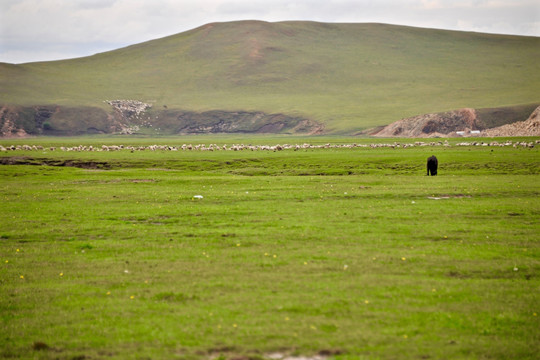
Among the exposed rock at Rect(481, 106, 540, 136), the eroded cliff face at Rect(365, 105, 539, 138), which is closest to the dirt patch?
the exposed rock at Rect(481, 106, 540, 136)

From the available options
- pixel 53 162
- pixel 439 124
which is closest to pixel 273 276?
pixel 53 162

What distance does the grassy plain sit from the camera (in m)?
11.3

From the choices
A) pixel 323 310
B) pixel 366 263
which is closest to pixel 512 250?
pixel 366 263

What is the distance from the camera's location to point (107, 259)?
1777 centimetres

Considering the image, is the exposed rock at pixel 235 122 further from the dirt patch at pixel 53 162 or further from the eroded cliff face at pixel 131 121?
the dirt patch at pixel 53 162

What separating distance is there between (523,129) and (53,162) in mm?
75436

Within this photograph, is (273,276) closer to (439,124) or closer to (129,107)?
(439,124)

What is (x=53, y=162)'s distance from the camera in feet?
222

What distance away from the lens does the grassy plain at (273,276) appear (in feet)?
37.0

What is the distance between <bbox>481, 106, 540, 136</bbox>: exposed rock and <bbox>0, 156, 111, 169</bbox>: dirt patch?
231 ft

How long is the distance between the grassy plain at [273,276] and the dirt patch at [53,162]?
3244cm

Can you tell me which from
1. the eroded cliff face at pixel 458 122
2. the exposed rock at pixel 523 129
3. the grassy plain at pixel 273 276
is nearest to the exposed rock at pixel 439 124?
the eroded cliff face at pixel 458 122

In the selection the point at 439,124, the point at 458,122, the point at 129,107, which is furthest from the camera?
the point at 129,107

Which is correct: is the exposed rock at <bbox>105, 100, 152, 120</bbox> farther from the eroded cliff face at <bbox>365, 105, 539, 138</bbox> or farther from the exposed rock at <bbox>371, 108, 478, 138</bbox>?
the exposed rock at <bbox>371, 108, 478, 138</bbox>
